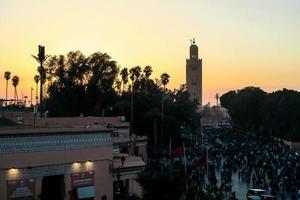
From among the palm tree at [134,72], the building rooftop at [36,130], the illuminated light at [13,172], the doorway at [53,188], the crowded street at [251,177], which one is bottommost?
the crowded street at [251,177]

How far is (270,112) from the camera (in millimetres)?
92188

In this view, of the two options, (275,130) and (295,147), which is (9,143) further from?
(275,130)

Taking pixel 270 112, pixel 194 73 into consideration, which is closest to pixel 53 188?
pixel 270 112

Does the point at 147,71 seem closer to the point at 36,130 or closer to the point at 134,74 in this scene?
the point at 134,74

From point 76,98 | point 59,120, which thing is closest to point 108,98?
point 76,98

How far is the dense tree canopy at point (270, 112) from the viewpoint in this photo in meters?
85.5

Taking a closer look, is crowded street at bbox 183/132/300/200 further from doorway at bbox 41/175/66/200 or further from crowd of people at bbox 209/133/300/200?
doorway at bbox 41/175/66/200

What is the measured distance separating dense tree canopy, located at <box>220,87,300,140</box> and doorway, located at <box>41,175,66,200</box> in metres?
59.3

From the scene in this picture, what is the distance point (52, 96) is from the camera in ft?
232

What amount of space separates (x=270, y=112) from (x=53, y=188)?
7305cm

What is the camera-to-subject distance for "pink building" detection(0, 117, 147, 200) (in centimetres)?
2098

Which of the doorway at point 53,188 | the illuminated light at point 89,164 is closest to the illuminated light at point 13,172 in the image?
the doorway at point 53,188

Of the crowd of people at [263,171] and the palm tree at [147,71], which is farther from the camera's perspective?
the palm tree at [147,71]

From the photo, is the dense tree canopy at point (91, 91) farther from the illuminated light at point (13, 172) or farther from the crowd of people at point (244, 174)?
the illuminated light at point (13, 172)
